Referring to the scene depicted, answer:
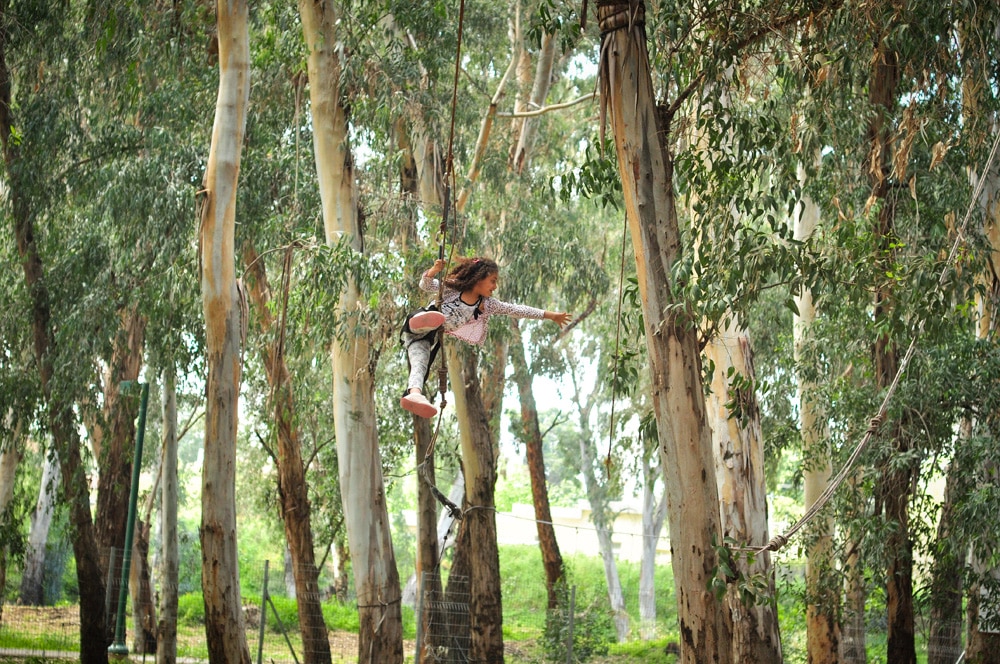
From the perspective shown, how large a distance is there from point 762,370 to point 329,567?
64.9 feet

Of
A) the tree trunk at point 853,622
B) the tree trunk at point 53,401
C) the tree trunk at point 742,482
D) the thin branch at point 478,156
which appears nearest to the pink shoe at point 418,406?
the tree trunk at point 742,482

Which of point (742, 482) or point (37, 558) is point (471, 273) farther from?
point (37, 558)

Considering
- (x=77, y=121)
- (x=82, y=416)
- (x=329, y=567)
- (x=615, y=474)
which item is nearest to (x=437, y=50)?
(x=77, y=121)

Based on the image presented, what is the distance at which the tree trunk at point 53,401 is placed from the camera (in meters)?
8.82

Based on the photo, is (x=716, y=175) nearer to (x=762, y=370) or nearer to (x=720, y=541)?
(x=720, y=541)

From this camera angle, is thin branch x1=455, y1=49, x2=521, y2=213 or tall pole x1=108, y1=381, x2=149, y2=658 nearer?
tall pole x1=108, y1=381, x2=149, y2=658

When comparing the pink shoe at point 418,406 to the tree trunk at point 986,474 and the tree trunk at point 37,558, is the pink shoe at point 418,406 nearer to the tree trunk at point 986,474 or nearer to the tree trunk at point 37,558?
the tree trunk at point 986,474

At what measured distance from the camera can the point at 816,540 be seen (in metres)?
9.76

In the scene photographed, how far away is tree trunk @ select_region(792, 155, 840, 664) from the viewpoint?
934 cm

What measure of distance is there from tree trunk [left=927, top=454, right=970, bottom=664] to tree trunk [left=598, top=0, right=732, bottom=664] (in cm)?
429

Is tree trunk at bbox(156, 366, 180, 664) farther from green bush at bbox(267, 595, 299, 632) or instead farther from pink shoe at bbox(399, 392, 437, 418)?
pink shoe at bbox(399, 392, 437, 418)

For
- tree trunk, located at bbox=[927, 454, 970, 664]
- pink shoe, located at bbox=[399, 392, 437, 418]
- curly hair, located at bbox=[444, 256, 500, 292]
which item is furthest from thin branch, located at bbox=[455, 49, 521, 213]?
pink shoe, located at bbox=[399, 392, 437, 418]

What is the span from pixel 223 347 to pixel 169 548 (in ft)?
15.7

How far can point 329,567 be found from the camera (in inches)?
1188
